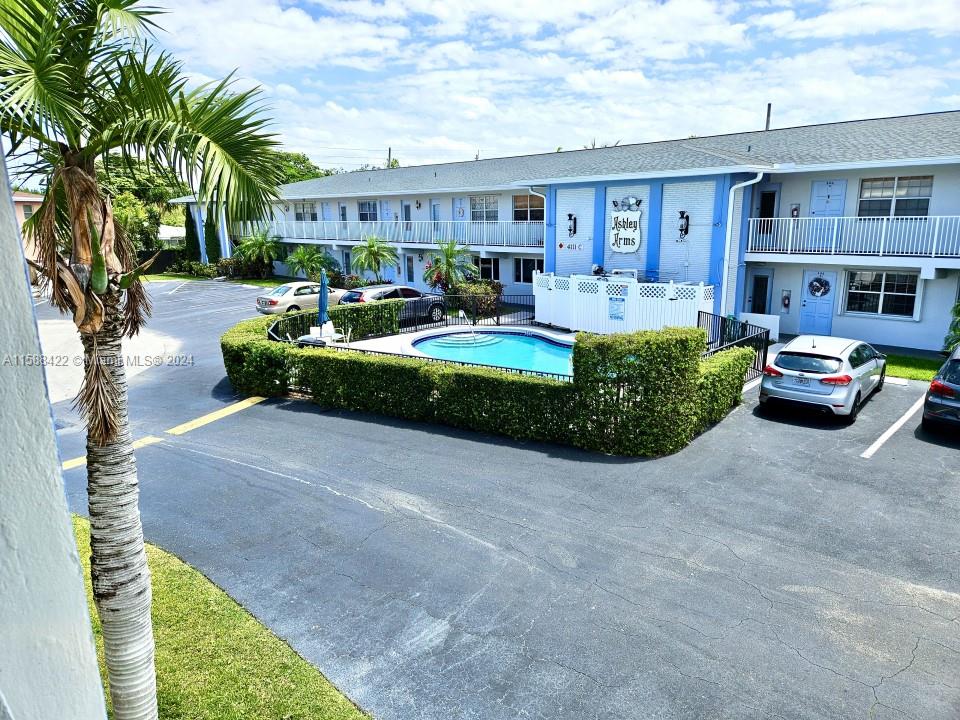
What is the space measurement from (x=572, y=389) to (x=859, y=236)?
43.4ft

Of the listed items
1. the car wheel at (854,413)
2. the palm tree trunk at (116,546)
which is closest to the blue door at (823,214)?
the car wheel at (854,413)

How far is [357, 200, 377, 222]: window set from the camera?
118 feet

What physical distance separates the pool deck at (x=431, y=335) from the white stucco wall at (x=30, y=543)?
1558cm

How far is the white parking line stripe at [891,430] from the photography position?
10.8 m

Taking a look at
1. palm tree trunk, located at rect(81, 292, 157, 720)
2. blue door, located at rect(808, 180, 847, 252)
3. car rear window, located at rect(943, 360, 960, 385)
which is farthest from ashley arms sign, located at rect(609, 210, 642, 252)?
palm tree trunk, located at rect(81, 292, 157, 720)

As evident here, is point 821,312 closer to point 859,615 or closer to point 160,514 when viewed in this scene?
point 859,615

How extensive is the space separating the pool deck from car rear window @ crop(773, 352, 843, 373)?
7826 millimetres

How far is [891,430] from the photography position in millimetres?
11883

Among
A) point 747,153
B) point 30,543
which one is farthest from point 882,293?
point 30,543

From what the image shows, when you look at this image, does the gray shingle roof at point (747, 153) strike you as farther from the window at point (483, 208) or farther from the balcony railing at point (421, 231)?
the balcony railing at point (421, 231)

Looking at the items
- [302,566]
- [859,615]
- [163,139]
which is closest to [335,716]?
[302,566]

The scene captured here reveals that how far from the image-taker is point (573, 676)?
5.54m

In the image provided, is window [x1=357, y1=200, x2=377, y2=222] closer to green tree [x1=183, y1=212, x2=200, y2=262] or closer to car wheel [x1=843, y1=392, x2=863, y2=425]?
green tree [x1=183, y1=212, x2=200, y2=262]

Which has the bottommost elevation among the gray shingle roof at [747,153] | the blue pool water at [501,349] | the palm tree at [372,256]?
the blue pool water at [501,349]
